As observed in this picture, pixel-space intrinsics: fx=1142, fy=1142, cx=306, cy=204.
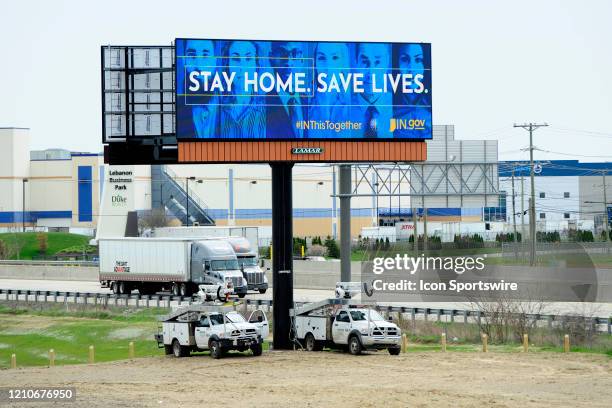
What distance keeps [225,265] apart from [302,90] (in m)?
29.7

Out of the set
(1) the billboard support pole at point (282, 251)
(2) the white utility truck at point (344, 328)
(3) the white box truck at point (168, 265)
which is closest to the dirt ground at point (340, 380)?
(2) the white utility truck at point (344, 328)

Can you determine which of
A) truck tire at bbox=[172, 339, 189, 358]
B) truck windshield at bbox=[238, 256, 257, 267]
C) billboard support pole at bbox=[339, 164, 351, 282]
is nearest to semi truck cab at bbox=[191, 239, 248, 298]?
truck windshield at bbox=[238, 256, 257, 267]

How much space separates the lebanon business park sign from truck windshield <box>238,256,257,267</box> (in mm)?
32001

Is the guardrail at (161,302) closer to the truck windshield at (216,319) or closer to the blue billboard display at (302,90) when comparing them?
the truck windshield at (216,319)

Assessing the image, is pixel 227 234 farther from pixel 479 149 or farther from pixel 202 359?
pixel 202 359

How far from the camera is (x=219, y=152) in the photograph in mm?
38812

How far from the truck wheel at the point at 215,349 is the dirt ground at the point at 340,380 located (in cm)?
41

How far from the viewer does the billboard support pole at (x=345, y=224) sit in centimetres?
4194

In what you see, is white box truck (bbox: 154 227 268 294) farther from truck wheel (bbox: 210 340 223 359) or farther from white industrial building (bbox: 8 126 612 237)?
truck wheel (bbox: 210 340 223 359)

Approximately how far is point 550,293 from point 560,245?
36.6m

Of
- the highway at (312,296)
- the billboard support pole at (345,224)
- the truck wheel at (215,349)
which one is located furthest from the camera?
the highway at (312,296)

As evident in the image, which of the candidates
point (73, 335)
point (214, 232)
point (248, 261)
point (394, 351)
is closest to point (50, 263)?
point (214, 232)

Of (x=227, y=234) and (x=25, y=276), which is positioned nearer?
(x=227, y=234)

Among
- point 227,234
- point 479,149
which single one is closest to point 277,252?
point 479,149
